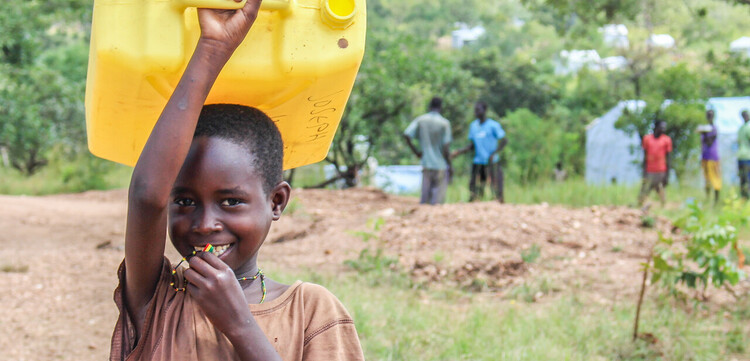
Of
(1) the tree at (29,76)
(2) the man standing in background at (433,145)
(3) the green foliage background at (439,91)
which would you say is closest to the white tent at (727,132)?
(3) the green foliage background at (439,91)

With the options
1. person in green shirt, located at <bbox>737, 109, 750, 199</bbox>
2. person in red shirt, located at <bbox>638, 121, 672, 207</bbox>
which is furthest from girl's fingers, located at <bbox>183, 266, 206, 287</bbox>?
person in green shirt, located at <bbox>737, 109, 750, 199</bbox>

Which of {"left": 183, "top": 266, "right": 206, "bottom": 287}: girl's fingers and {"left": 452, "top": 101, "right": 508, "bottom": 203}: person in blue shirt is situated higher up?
{"left": 452, "top": 101, "right": 508, "bottom": 203}: person in blue shirt

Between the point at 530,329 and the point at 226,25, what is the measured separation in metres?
3.05

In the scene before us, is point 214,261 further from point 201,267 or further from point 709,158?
point 709,158

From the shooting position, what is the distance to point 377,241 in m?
6.42

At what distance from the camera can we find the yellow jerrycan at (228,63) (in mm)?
1353

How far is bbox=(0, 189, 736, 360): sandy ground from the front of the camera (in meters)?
3.91

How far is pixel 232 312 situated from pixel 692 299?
3.87 metres

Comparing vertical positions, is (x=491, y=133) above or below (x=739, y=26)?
below

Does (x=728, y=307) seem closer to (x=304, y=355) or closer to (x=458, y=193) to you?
(x=304, y=355)

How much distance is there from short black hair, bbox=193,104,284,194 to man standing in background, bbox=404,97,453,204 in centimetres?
734

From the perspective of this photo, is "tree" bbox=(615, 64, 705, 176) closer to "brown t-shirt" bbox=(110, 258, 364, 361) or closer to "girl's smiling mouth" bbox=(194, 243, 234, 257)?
"brown t-shirt" bbox=(110, 258, 364, 361)

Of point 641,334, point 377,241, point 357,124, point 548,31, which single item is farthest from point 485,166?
point 548,31

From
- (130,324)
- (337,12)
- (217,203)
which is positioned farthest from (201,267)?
(337,12)
